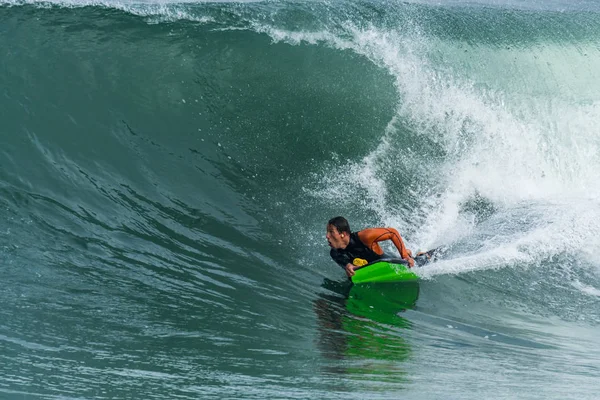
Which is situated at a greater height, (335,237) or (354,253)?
(335,237)

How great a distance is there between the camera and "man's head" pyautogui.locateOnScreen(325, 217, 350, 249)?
7.98 meters

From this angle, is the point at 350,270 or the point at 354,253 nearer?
the point at 350,270

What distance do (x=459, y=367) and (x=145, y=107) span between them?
21.5 ft

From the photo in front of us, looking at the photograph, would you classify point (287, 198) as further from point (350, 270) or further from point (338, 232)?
point (350, 270)

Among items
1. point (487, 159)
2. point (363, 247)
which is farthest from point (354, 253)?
point (487, 159)

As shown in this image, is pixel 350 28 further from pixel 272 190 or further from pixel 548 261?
pixel 548 261

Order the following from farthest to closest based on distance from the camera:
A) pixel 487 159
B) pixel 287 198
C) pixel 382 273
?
pixel 487 159
pixel 287 198
pixel 382 273

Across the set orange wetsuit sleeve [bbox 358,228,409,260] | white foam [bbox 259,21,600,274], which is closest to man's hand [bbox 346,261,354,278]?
orange wetsuit sleeve [bbox 358,228,409,260]

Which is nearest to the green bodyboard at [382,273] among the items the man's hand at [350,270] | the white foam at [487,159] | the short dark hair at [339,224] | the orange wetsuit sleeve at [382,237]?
the man's hand at [350,270]

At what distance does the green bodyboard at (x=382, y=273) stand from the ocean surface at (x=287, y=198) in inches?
4.8

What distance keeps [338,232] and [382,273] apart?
25.2 inches

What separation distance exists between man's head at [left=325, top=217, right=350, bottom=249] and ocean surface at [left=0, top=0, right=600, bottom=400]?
16.5 inches

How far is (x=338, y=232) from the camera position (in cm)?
799

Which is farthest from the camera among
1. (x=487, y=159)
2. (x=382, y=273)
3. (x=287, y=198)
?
(x=487, y=159)
